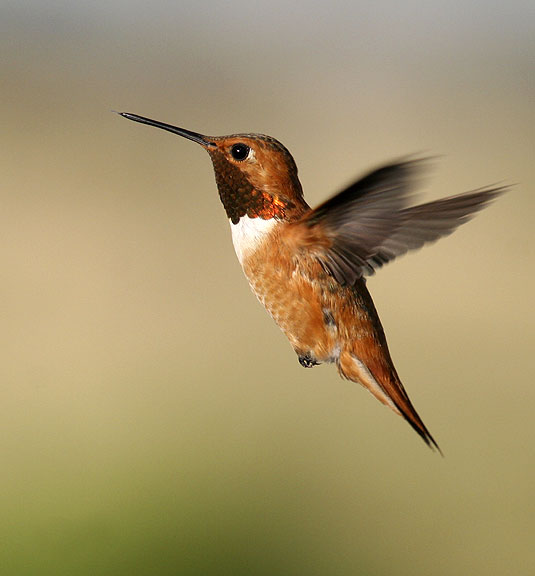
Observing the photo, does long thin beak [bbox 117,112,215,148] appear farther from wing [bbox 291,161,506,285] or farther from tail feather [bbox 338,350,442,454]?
tail feather [bbox 338,350,442,454]

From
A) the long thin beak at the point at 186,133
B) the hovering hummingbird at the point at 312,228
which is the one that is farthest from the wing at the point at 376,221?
the long thin beak at the point at 186,133

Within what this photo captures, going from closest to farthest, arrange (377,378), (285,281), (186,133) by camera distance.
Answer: (186,133) < (285,281) < (377,378)

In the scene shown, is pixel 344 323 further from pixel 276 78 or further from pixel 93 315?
pixel 276 78

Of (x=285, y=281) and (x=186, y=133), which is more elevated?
(x=186, y=133)

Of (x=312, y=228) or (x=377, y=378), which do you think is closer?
(x=312, y=228)

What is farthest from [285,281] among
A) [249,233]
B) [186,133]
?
[186,133]

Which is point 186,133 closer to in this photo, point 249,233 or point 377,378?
point 249,233

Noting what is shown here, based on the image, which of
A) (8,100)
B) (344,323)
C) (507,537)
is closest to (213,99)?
(8,100)
